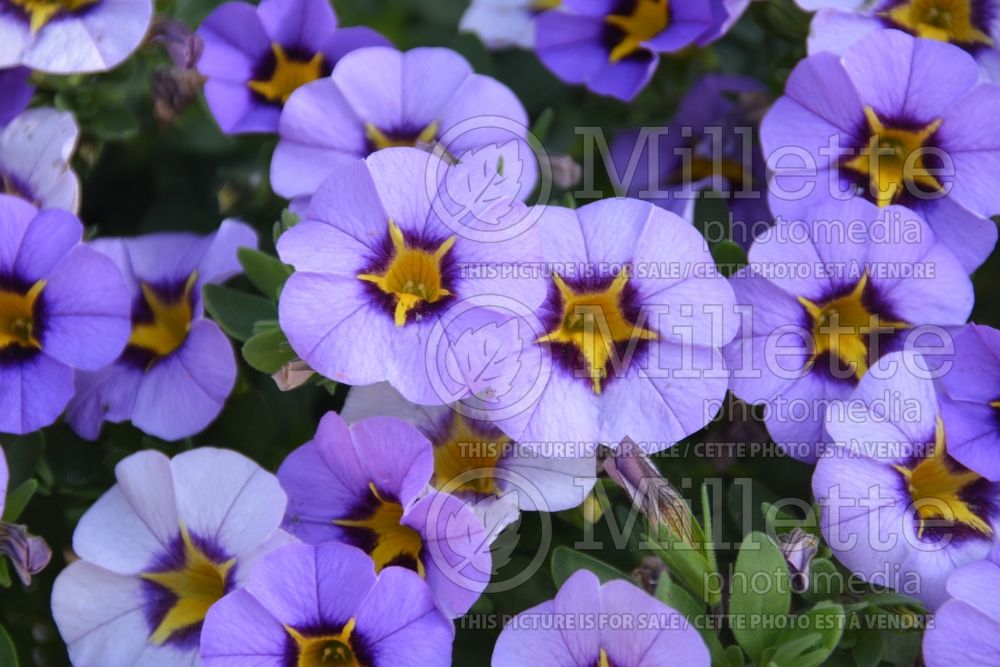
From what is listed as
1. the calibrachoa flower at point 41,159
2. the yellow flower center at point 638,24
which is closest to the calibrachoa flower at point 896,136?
the yellow flower center at point 638,24

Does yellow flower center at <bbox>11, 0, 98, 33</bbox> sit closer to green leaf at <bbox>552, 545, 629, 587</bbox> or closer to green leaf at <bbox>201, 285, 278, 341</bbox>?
green leaf at <bbox>201, 285, 278, 341</bbox>

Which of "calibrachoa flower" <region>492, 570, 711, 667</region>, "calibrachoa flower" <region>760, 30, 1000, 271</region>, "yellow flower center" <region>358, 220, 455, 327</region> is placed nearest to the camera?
"calibrachoa flower" <region>492, 570, 711, 667</region>

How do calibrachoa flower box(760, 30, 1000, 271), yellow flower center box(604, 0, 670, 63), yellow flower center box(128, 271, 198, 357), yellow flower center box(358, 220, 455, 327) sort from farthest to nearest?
yellow flower center box(604, 0, 670, 63)
yellow flower center box(128, 271, 198, 357)
calibrachoa flower box(760, 30, 1000, 271)
yellow flower center box(358, 220, 455, 327)

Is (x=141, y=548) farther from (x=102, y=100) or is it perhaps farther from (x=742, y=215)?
(x=742, y=215)

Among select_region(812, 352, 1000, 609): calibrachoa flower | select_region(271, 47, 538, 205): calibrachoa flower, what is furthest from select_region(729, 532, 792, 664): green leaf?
select_region(271, 47, 538, 205): calibrachoa flower

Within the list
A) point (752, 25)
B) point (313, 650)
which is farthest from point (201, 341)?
point (752, 25)

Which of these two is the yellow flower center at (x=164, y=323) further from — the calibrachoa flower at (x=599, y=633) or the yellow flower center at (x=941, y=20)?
the yellow flower center at (x=941, y=20)

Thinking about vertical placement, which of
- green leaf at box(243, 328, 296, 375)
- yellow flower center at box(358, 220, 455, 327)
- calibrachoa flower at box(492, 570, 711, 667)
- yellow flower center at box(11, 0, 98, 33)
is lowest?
calibrachoa flower at box(492, 570, 711, 667)
